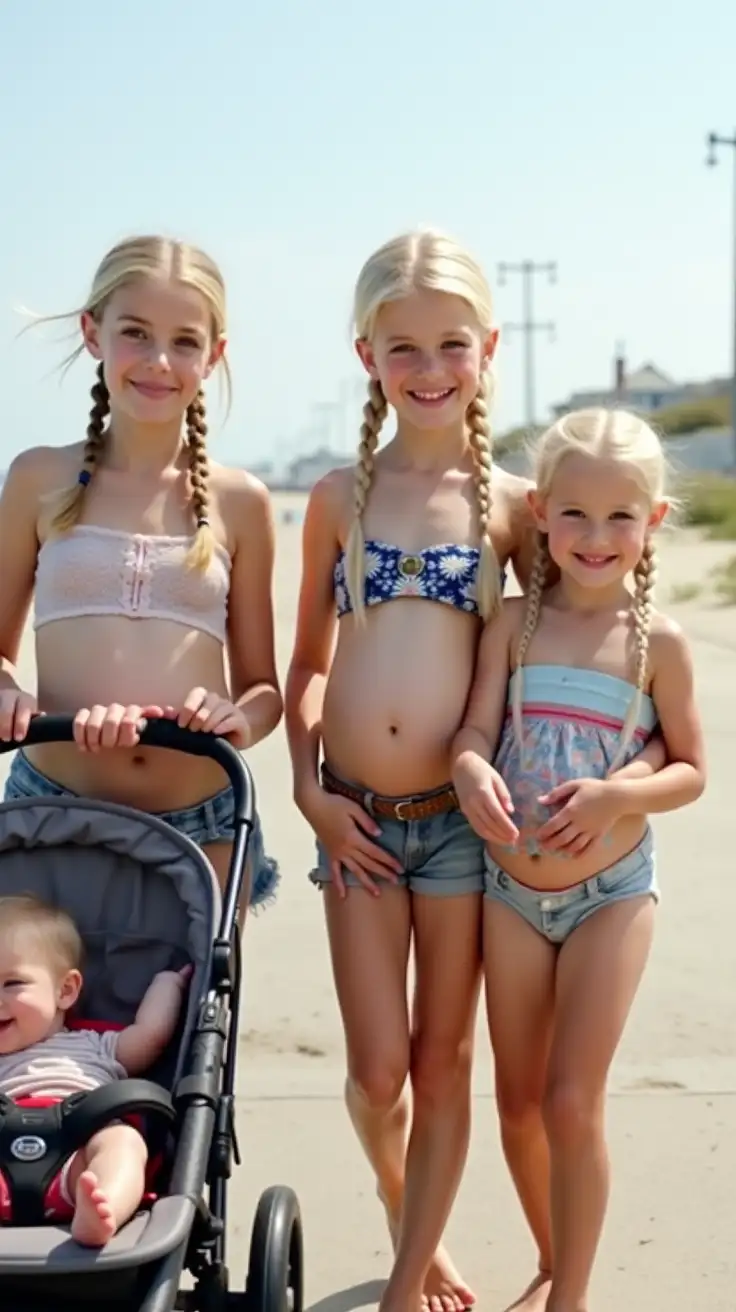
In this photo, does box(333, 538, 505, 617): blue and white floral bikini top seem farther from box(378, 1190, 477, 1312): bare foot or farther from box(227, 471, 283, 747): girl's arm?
box(378, 1190, 477, 1312): bare foot

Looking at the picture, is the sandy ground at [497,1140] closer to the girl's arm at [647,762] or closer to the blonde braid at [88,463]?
the girl's arm at [647,762]

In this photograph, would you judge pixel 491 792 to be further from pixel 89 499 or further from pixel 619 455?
pixel 89 499

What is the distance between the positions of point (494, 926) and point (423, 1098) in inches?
14.0

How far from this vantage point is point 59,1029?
2.75m

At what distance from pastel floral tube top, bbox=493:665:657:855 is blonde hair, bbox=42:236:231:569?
2.17ft

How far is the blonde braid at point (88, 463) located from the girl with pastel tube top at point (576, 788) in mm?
794

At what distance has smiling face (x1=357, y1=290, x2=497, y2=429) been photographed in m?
3.10

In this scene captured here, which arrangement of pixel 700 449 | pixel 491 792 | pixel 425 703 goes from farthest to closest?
pixel 700 449 → pixel 425 703 → pixel 491 792

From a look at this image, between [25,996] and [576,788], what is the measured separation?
0.96 m

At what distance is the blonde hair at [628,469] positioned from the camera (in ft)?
9.82

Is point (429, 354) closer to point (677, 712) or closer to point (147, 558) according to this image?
point (147, 558)

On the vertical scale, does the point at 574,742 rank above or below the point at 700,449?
below

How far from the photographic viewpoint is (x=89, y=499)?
322 centimetres

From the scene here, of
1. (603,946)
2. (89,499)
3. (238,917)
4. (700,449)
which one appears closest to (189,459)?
(89,499)
